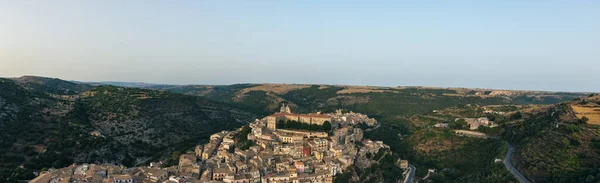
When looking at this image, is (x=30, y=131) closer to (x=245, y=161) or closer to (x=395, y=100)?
(x=245, y=161)

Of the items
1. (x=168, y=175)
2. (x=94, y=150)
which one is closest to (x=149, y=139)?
(x=94, y=150)

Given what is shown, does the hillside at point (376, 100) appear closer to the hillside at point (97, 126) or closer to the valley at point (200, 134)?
the valley at point (200, 134)

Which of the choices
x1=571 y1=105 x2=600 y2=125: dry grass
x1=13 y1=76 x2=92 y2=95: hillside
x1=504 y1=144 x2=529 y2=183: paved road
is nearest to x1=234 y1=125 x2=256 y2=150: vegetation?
x1=504 y1=144 x2=529 y2=183: paved road

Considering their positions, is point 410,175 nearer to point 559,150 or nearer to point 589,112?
point 559,150

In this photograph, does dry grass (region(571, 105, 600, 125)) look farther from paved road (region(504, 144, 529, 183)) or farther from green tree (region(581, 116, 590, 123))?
paved road (region(504, 144, 529, 183))

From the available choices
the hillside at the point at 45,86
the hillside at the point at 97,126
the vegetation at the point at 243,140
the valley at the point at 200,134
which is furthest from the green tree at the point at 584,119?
the hillside at the point at 45,86
